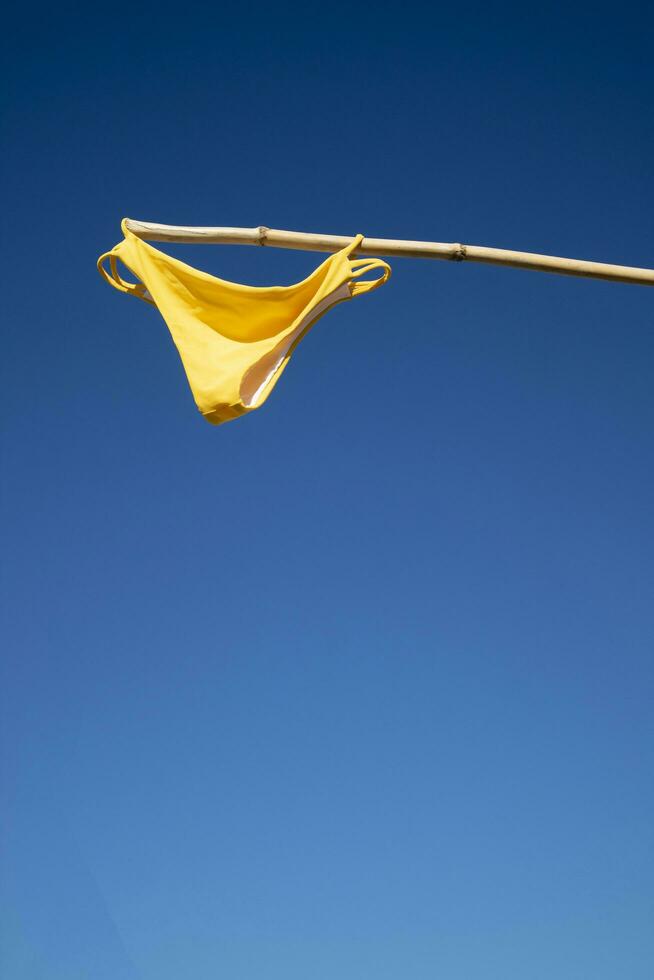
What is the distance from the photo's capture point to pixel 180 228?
8164mm

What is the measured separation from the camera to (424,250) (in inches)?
310

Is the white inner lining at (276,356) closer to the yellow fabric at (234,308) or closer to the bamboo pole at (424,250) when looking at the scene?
the yellow fabric at (234,308)

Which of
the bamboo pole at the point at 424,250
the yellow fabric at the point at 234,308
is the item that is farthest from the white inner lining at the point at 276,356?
the bamboo pole at the point at 424,250

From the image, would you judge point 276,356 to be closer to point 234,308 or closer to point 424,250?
point 234,308

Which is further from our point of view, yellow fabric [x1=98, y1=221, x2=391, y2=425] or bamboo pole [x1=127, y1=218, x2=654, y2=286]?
yellow fabric [x1=98, y1=221, x2=391, y2=425]

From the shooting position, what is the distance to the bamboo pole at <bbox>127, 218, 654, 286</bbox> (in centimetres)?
783

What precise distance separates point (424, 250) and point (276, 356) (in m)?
1.40

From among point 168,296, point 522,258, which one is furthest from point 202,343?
point 522,258

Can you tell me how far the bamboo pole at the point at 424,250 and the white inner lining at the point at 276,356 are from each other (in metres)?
0.43

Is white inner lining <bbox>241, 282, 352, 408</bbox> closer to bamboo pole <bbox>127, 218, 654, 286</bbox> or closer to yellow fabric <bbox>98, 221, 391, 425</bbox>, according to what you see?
yellow fabric <bbox>98, 221, 391, 425</bbox>

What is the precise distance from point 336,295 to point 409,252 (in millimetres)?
788

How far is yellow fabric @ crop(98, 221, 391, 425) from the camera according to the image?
8250mm

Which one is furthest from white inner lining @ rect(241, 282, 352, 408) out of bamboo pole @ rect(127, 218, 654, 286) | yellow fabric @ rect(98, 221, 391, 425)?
bamboo pole @ rect(127, 218, 654, 286)

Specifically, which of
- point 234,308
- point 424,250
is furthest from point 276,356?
point 424,250
